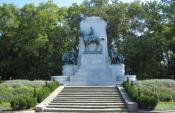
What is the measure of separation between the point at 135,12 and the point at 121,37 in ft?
12.8

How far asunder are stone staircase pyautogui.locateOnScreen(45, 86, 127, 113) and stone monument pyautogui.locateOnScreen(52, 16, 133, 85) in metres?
7.05

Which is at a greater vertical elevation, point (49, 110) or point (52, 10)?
point (52, 10)

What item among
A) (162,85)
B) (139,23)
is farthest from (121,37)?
(162,85)

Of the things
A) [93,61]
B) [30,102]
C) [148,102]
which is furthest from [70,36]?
[148,102]

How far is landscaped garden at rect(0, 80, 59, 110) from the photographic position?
2292 centimetres

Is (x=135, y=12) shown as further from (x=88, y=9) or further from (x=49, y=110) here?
(x=49, y=110)

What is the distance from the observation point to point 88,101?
25.3 metres

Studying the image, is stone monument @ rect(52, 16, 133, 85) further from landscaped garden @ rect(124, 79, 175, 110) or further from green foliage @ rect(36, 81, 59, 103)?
green foliage @ rect(36, 81, 59, 103)

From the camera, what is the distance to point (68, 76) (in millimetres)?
37062

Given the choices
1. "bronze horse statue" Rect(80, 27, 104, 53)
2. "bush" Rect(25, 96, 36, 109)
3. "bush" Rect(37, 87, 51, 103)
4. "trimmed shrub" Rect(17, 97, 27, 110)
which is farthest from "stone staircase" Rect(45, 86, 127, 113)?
"bronze horse statue" Rect(80, 27, 104, 53)

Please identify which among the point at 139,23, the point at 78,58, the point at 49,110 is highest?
the point at 139,23

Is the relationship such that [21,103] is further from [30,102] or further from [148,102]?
[148,102]

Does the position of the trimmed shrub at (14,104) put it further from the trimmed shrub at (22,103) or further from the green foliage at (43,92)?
the green foliage at (43,92)

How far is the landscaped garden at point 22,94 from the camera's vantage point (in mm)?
22920
